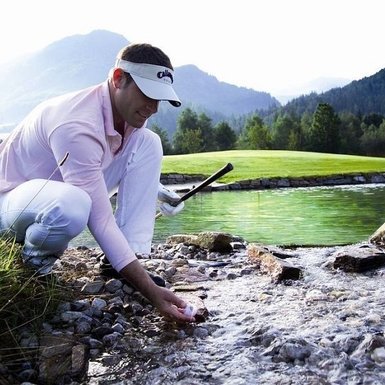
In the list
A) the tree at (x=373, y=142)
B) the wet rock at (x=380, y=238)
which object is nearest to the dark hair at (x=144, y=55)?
the wet rock at (x=380, y=238)

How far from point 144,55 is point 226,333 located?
1536 millimetres

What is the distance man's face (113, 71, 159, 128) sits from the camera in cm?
286

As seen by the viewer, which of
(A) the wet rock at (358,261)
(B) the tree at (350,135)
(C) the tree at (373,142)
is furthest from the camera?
(C) the tree at (373,142)

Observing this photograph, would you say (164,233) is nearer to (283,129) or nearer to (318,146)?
(318,146)

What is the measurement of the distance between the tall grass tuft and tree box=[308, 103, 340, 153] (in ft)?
224

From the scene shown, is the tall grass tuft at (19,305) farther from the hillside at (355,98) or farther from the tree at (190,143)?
the hillside at (355,98)

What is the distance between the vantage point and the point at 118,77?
2912 millimetres

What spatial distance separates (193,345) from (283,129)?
8057 centimetres

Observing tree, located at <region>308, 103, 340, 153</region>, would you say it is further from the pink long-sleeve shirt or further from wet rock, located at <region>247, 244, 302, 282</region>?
the pink long-sleeve shirt

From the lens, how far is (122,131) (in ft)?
10.8

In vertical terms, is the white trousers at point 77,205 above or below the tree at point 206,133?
below

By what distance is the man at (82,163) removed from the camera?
281 cm

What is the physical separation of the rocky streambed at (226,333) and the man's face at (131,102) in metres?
1.09

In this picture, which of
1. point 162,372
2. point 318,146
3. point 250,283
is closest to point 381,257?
point 250,283
